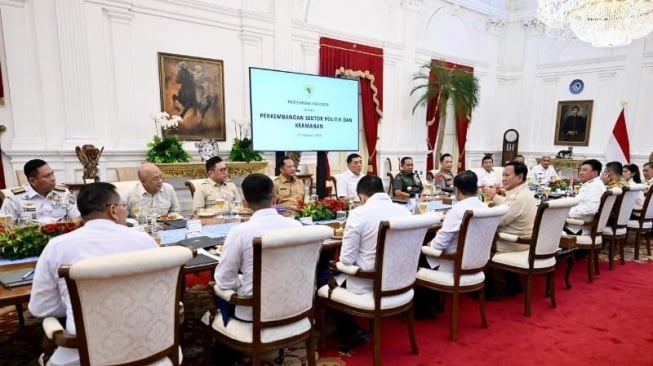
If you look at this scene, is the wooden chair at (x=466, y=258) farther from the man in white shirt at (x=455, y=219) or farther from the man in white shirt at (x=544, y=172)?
the man in white shirt at (x=544, y=172)

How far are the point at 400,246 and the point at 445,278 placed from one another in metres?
0.70

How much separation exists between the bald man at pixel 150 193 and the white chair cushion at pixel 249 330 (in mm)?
1669

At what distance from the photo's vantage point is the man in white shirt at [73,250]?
1.46 meters

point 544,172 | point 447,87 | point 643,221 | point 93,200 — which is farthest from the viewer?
point 447,87

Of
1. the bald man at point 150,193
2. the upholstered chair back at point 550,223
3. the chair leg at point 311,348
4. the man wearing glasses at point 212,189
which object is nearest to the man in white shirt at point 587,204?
the upholstered chair back at point 550,223

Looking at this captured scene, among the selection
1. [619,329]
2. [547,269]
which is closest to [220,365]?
[547,269]

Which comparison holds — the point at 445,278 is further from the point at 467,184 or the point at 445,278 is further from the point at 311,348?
the point at 311,348

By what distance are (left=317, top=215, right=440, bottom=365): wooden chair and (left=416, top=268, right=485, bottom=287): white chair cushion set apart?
0.39 metres

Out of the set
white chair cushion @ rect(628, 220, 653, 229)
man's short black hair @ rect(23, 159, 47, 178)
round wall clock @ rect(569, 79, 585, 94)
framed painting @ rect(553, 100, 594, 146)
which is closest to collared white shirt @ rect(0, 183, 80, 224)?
man's short black hair @ rect(23, 159, 47, 178)

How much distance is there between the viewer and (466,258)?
2.65 meters

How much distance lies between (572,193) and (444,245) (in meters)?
3.26

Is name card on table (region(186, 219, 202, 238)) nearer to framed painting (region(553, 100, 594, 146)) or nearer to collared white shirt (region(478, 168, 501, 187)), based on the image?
collared white shirt (region(478, 168, 501, 187))

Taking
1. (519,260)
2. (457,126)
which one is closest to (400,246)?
(519,260)

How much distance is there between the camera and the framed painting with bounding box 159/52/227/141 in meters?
5.50
